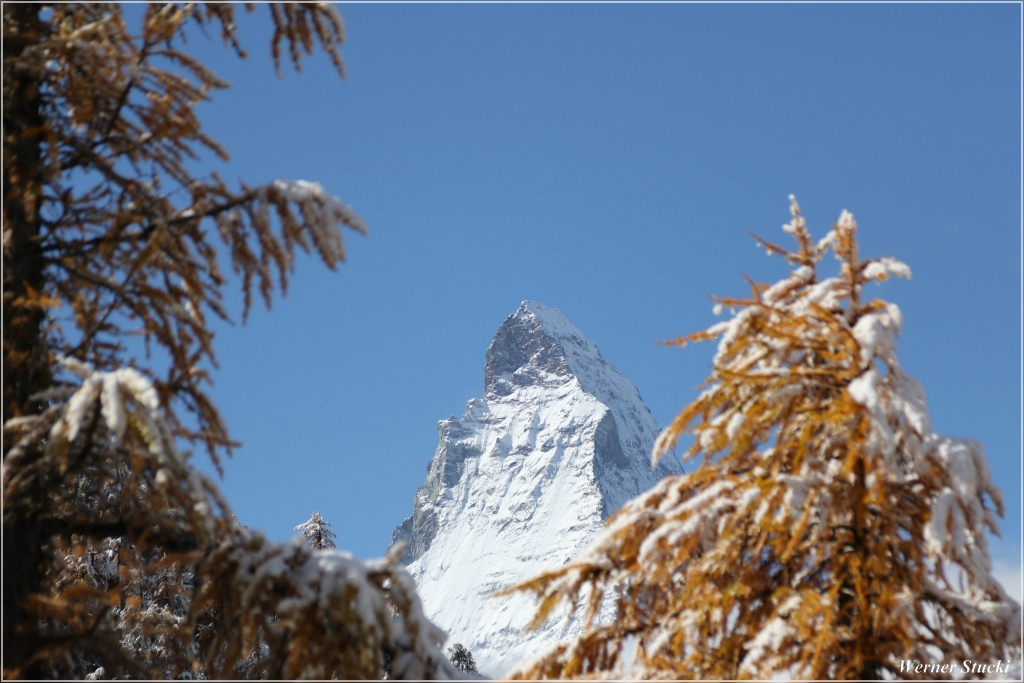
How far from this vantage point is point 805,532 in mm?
4629

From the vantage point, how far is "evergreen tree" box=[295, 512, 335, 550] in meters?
22.8

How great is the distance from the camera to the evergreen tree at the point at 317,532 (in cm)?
2284

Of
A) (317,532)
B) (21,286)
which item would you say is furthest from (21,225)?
(317,532)

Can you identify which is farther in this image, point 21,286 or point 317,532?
point 317,532

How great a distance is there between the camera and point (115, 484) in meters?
12.4

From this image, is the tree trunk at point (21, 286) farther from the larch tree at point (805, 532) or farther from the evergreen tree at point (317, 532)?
the evergreen tree at point (317, 532)

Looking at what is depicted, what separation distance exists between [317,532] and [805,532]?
20391 millimetres

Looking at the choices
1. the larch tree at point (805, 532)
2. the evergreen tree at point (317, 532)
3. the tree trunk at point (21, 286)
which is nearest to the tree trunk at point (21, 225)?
the tree trunk at point (21, 286)

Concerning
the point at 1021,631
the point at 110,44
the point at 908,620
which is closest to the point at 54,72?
the point at 110,44

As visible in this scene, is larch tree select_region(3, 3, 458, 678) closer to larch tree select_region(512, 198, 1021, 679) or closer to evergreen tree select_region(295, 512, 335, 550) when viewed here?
larch tree select_region(512, 198, 1021, 679)

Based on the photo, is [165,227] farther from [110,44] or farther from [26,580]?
[26,580]

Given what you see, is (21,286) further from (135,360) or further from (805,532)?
(805,532)

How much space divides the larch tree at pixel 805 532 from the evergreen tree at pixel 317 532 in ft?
60.9

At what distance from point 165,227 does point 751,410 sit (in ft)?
9.48
